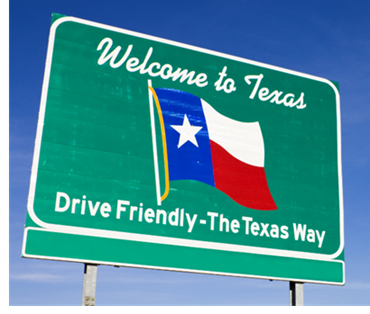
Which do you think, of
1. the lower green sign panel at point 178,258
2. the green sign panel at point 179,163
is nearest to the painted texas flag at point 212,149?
the green sign panel at point 179,163

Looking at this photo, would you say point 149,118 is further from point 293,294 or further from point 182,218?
point 293,294

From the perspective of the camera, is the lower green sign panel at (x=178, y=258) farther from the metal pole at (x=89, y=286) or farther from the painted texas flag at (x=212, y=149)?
the painted texas flag at (x=212, y=149)

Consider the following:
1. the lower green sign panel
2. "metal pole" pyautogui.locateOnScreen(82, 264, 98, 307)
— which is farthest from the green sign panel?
"metal pole" pyautogui.locateOnScreen(82, 264, 98, 307)

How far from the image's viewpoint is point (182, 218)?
962 cm

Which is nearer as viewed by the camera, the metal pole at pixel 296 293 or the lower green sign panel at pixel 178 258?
the lower green sign panel at pixel 178 258

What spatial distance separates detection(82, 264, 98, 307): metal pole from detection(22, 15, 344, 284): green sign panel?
0.53ft

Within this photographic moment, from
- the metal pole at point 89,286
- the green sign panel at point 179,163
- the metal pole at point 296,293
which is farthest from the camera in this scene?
the metal pole at point 296,293

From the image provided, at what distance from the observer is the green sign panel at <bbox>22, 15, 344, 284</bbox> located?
8984mm

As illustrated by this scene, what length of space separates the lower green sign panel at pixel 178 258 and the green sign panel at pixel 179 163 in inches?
→ 0.7

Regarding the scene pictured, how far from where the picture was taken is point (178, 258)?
936 cm

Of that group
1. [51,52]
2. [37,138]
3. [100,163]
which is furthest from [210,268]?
[51,52]

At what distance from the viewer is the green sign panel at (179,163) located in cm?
898

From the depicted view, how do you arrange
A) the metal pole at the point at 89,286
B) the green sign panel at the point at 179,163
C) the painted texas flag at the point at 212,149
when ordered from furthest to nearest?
the painted texas flag at the point at 212,149 < the green sign panel at the point at 179,163 < the metal pole at the point at 89,286

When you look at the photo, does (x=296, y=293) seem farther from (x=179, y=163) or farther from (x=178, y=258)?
(x=179, y=163)
